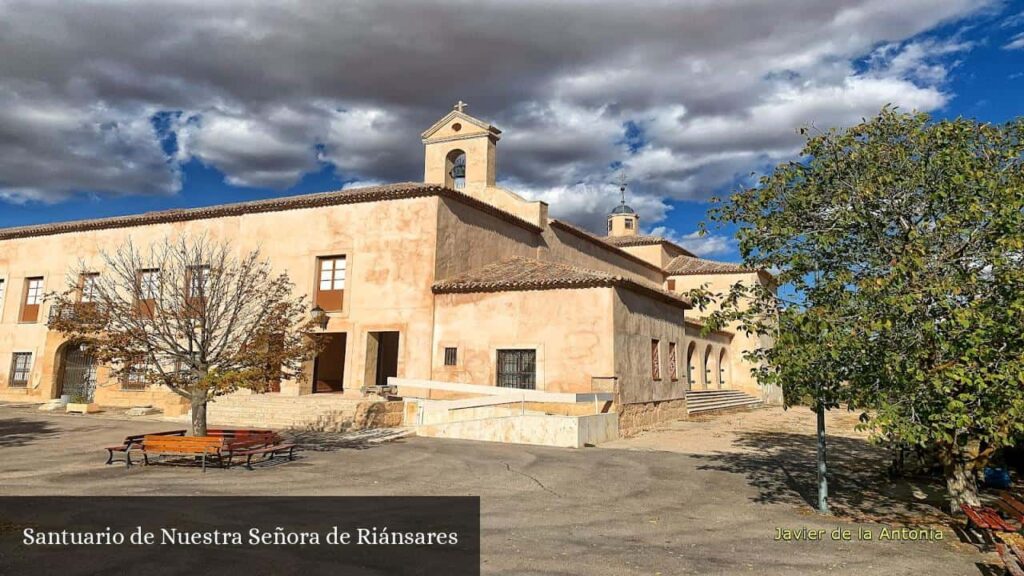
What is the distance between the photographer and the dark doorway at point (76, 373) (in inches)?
1040

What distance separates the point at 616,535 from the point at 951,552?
3681 mm

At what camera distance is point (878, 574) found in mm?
6312

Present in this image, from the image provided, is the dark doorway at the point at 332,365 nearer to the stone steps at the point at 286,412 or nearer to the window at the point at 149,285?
the stone steps at the point at 286,412

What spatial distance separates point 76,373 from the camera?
26.9 m

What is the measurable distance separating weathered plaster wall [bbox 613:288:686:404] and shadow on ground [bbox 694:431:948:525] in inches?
147

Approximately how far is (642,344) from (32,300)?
87.6 ft

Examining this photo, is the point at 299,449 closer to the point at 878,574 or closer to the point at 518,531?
the point at 518,531

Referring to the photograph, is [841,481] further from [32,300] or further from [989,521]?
[32,300]

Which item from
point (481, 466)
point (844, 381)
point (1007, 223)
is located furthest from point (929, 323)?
point (481, 466)

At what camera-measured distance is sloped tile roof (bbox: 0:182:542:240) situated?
2120 cm

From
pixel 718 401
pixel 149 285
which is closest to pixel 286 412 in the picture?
pixel 149 285

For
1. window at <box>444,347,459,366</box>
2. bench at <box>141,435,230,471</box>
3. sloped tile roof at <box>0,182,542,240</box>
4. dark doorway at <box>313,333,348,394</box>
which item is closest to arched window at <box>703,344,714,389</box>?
sloped tile roof at <box>0,182,542,240</box>

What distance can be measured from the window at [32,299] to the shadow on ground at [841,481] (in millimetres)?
28588

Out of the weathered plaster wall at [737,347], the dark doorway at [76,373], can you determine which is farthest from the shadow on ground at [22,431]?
the weathered plaster wall at [737,347]
